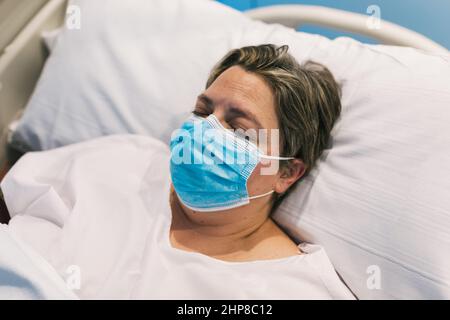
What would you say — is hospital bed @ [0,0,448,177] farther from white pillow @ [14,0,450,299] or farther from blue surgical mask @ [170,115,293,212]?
blue surgical mask @ [170,115,293,212]

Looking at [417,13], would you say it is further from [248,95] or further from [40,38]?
[40,38]

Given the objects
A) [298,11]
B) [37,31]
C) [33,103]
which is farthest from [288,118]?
[37,31]

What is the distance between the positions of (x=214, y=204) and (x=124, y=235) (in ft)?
0.81

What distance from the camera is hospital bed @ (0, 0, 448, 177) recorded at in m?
1.38

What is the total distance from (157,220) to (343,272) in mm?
479

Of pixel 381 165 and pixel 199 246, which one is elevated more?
pixel 381 165

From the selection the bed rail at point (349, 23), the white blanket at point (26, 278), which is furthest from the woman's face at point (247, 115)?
the bed rail at point (349, 23)

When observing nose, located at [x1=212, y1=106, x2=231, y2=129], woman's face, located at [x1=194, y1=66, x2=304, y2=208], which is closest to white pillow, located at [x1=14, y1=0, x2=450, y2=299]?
woman's face, located at [x1=194, y1=66, x2=304, y2=208]

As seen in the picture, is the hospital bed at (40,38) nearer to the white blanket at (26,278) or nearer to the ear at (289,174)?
the ear at (289,174)

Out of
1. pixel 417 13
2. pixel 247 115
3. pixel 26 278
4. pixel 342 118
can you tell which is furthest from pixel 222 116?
pixel 417 13

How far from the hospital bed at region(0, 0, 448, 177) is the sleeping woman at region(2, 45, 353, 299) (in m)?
0.27

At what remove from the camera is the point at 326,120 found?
3.88 feet

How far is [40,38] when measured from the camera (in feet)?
5.25
